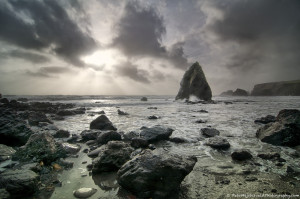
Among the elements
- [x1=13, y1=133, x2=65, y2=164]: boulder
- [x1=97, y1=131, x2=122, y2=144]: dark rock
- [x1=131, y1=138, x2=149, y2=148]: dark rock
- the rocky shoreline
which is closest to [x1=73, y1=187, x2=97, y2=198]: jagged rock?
the rocky shoreline

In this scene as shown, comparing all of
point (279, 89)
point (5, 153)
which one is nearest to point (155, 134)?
point (5, 153)

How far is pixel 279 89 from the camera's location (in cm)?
13700

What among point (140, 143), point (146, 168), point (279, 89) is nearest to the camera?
point (146, 168)

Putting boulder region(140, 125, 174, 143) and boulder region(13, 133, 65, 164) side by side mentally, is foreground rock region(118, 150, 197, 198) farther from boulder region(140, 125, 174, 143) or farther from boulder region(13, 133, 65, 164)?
boulder region(140, 125, 174, 143)

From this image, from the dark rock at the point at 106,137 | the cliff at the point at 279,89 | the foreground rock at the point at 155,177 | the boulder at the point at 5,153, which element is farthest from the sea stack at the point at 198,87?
the cliff at the point at 279,89

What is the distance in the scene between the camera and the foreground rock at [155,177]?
3.10m

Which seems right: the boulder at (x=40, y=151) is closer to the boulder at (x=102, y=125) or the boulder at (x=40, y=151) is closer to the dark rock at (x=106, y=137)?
the dark rock at (x=106, y=137)

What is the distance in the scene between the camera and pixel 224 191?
10.9 ft

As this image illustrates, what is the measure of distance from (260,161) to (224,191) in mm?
2236

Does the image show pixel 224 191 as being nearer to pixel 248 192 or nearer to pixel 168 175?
pixel 248 192

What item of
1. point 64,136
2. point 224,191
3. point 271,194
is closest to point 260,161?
point 271,194

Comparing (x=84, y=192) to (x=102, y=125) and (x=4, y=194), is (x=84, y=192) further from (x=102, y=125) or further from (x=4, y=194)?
(x=102, y=125)

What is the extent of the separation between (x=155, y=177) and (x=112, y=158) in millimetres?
1702

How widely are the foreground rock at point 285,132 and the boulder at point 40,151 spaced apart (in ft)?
25.6
